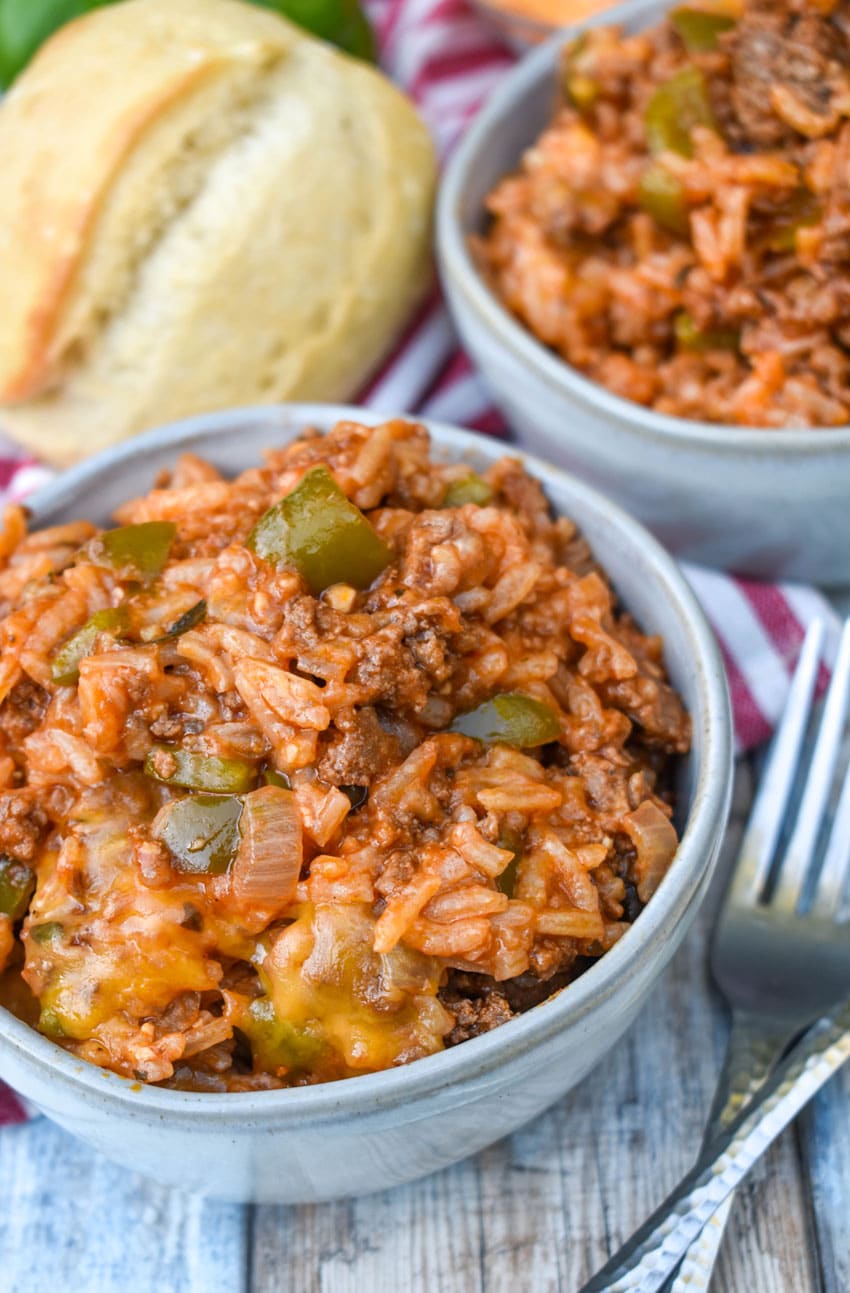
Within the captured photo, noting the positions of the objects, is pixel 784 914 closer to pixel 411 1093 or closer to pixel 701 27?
pixel 411 1093

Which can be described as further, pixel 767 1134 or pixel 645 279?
pixel 645 279

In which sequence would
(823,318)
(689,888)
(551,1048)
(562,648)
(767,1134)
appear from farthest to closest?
1. (823,318)
2. (562,648)
3. (767,1134)
4. (689,888)
5. (551,1048)

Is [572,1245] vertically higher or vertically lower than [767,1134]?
lower

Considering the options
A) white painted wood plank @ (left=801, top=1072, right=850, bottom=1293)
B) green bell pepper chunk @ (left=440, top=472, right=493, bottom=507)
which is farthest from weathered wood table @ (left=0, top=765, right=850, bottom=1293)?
green bell pepper chunk @ (left=440, top=472, right=493, bottom=507)

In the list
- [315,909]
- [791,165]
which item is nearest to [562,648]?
[315,909]

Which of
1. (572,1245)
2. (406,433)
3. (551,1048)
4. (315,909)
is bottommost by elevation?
(572,1245)

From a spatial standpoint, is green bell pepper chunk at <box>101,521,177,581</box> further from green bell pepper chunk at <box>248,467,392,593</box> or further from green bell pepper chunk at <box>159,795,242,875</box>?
green bell pepper chunk at <box>159,795,242,875</box>

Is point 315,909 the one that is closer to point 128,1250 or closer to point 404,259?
point 128,1250

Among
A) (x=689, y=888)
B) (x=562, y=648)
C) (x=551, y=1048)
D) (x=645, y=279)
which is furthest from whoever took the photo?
(x=645, y=279)

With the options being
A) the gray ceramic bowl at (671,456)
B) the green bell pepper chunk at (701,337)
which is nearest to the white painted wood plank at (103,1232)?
the gray ceramic bowl at (671,456)
